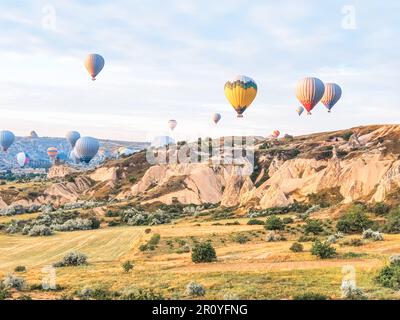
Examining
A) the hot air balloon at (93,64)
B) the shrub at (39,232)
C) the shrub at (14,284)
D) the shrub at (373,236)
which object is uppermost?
the hot air balloon at (93,64)

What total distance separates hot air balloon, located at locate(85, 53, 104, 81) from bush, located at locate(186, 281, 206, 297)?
65232mm

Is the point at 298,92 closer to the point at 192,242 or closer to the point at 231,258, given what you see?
the point at 192,242

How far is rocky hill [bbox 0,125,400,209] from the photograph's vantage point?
65938 millimetres

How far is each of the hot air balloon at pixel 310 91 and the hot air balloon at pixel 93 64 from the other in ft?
111

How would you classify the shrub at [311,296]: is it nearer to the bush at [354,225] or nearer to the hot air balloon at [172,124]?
the bush at [354,225]

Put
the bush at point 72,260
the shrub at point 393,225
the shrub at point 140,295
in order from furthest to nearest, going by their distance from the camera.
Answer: the shrub at point 393,225 < the bush at point 72,260 < the shrub at point 140,295

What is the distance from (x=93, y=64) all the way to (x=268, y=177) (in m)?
38.3

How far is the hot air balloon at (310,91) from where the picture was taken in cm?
7209

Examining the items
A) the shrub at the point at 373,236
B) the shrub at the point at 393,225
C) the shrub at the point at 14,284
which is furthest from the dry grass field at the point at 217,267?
the shrub at the point at 393,225

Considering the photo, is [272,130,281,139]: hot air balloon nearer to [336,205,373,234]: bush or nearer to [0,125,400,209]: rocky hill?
[0,125,400,209]: rocky hill

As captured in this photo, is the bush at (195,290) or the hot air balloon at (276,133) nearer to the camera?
the bush at (195,290)

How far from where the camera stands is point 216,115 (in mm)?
134750

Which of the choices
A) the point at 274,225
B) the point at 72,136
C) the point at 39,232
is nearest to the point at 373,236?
the point at 274,225
